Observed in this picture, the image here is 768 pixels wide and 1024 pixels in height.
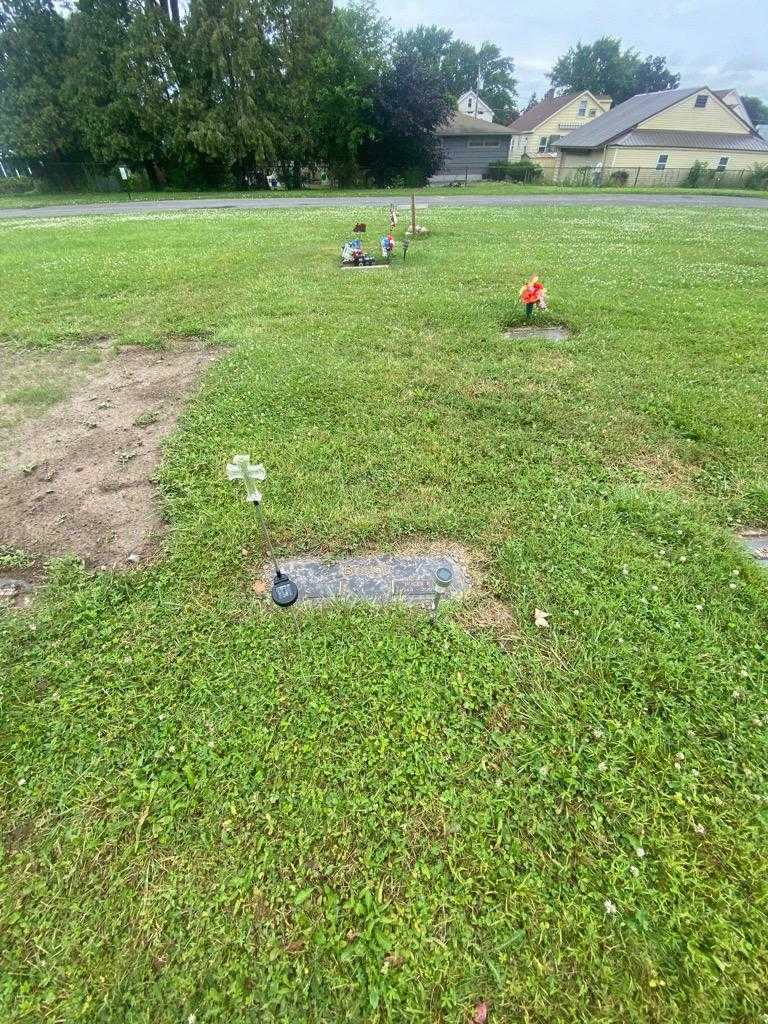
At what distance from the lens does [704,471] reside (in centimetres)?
336

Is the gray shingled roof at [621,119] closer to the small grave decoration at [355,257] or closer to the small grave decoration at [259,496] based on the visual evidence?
the small grave decoration at [355,257]

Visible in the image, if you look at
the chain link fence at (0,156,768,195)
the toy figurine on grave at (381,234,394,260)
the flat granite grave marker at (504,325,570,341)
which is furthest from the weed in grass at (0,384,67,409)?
the chain link fence at (0,156,768,195)

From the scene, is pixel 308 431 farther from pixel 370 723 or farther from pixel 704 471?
pixel 704 471

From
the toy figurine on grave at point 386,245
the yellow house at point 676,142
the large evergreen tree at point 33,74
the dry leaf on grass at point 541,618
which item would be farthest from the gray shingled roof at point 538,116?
the dry leaf on grass at point 541,618

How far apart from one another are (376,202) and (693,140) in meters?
26.0

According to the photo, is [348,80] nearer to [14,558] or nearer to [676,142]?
[676,142]

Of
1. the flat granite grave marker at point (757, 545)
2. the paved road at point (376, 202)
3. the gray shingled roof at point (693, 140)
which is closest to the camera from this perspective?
the flat granite grave marker at point (757, 545)

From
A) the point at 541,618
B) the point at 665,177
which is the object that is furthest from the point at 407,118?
the point at 541,618

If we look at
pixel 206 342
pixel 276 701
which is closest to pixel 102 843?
pixel 276 701

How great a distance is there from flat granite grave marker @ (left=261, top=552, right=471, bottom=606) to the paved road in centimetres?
1885

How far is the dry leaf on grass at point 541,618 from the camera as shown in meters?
2.32

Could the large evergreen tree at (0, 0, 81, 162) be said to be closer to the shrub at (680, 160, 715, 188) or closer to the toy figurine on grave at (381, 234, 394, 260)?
the toy figurine on grave at (381, 234, 394, 260)

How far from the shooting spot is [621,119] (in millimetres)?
33219

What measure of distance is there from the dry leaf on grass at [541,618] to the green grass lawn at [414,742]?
26 mm
